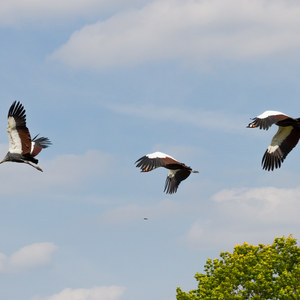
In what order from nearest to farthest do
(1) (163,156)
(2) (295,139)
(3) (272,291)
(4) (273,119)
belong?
(4) (273,119), (2) (295,139), (1) (163,156), (3) (272,291)

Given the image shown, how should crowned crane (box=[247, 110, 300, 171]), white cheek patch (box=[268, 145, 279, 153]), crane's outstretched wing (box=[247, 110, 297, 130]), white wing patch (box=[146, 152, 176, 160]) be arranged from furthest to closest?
white wing patch (box=[146, 152, 176, 160]) → white cheek patch (box=[268, 145, 279, 153]) → crowned crane (box=[247, 110, 300, 171]) → crane's outstretched wing (box=[247, 110, 297, 130])

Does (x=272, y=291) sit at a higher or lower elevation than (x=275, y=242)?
lower

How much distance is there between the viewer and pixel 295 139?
3231 centimetres

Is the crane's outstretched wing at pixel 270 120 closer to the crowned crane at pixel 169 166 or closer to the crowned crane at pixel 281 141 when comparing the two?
the crowned crane at pixel 281 141

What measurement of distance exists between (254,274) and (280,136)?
1709cm

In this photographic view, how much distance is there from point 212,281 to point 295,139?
61.2ft

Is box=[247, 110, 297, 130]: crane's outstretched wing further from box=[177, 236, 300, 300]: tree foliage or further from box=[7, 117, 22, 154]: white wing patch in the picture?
box=[177, 236, 300, 300]: tree foliage

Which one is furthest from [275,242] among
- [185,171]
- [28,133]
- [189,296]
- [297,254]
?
[28,133]

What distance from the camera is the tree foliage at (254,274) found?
47.0 metres

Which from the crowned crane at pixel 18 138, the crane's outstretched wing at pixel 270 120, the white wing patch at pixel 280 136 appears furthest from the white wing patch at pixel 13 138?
the white wing patch at pixel 280 136

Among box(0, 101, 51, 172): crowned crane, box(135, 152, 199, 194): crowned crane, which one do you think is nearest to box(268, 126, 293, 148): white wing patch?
box(135, 152, 199, 194): crowned crane

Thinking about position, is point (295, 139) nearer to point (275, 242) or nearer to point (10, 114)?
point (10, 114)

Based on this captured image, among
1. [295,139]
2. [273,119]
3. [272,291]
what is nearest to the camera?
[273,119]

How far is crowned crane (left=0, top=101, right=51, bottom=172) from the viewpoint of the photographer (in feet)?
111
